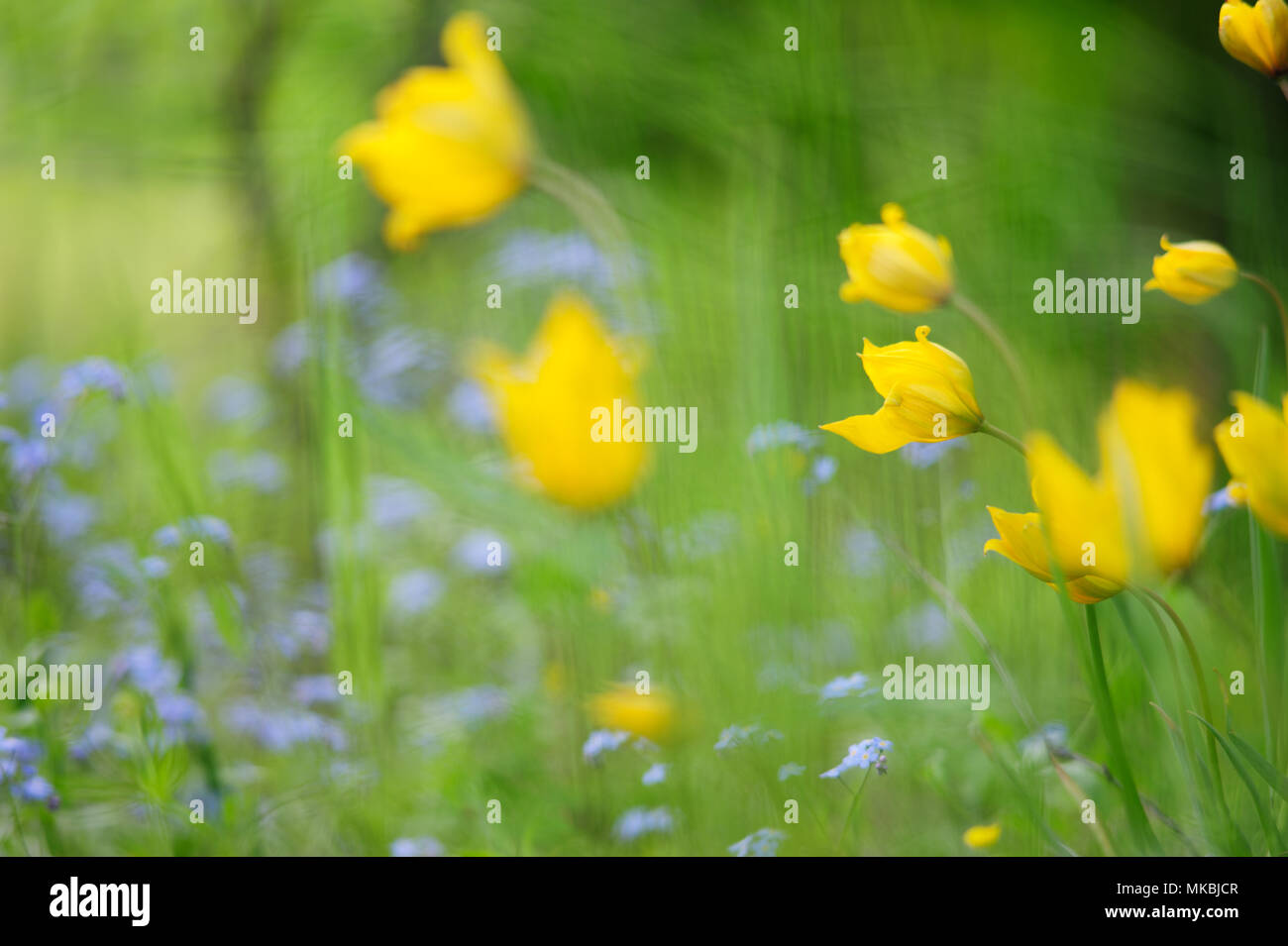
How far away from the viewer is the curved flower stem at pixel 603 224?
0.81m

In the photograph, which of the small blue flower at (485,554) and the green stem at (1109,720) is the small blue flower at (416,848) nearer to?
the small blue flower at (485,554)

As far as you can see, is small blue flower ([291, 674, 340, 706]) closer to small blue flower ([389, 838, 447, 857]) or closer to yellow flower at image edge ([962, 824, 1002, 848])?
small blue flower ([389, 838, 447, 857])

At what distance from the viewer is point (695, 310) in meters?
0.82

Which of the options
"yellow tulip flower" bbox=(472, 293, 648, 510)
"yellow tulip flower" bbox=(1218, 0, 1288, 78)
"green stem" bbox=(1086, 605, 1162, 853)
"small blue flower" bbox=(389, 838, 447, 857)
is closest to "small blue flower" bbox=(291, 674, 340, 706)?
"small blue flower" bbox=(389, 838, 447, 857)

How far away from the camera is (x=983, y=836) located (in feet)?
2.26

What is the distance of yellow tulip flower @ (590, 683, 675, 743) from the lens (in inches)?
29.5

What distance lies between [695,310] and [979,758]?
44 cm

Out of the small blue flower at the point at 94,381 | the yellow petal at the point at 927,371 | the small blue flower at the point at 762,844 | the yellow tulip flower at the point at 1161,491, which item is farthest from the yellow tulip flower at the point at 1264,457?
the small blue flower at the point at 94,381

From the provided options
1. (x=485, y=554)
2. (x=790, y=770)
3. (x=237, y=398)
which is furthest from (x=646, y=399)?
(x=237, y=398)

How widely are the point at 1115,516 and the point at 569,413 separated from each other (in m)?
0.37

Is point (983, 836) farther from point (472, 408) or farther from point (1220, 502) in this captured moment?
point (472, 408)
